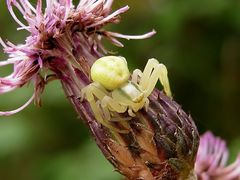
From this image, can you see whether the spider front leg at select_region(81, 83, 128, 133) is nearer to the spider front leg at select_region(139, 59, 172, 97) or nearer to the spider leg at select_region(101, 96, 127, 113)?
the spider leg at select_region(101, 96, 127, 113)

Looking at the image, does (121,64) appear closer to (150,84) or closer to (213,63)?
(150,84)

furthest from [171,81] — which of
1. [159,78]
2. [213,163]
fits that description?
[159,78]

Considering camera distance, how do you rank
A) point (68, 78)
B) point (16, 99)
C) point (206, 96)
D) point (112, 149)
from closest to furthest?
point (112, 149), point (68, 78), point (16, 99), point (206, 96)

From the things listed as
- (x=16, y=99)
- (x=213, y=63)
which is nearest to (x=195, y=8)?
(x=213, y=63)

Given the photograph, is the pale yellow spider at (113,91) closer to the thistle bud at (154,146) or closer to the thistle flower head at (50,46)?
the thistle bud at (154,146)

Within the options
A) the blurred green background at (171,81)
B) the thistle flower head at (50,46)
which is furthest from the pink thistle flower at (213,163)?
the blurred green background at (171,81)

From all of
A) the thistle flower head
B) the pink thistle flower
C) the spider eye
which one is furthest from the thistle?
the pink thistle flower

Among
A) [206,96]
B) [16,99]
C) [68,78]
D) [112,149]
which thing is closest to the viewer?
[112,149]

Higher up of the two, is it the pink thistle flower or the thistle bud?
the thistle bud
